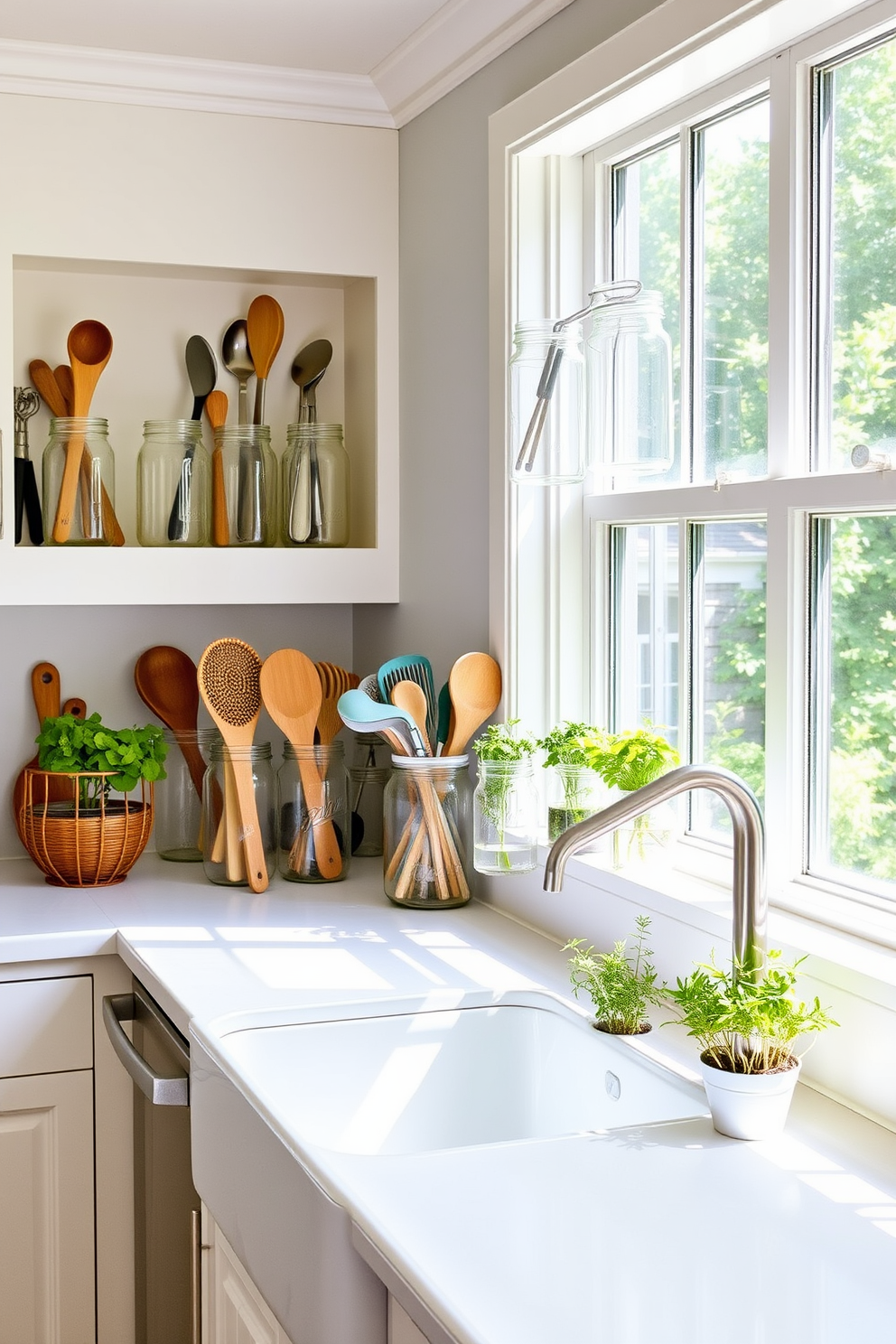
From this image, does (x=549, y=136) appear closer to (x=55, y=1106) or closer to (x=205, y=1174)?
(x=205, y=1174)

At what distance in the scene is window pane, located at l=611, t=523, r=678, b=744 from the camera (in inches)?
72.7

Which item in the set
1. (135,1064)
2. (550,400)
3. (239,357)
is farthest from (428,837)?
(239,357)

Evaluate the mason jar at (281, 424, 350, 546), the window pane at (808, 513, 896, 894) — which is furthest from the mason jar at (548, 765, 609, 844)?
the mason jar at (281, 424, 350, 546)

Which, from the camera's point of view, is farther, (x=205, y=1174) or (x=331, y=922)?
(x=331, y=922)

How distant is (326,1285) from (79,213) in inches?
70.8

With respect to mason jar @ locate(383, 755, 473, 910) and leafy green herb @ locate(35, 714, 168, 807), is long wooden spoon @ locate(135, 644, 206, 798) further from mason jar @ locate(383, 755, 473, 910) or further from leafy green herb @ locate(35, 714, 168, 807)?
mason jar @ locate(383, 755, 473, 910)

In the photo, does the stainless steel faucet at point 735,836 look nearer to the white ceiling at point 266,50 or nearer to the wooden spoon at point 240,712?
the wooden spoon at point 240,712

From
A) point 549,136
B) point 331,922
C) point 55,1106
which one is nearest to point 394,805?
point 331,922

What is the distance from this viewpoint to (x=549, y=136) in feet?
6.25

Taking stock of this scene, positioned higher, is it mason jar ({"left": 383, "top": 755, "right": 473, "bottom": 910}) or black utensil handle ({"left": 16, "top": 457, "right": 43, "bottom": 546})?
black utensil handle ({"left": 16, "top": 457, "right": 43, "bottom": 546})

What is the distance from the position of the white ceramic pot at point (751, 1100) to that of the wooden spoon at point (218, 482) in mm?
1507

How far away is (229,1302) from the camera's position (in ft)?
4.69

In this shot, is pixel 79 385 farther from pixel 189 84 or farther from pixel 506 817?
pixel 506 817

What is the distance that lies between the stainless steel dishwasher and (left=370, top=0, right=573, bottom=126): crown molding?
58.1 inches
